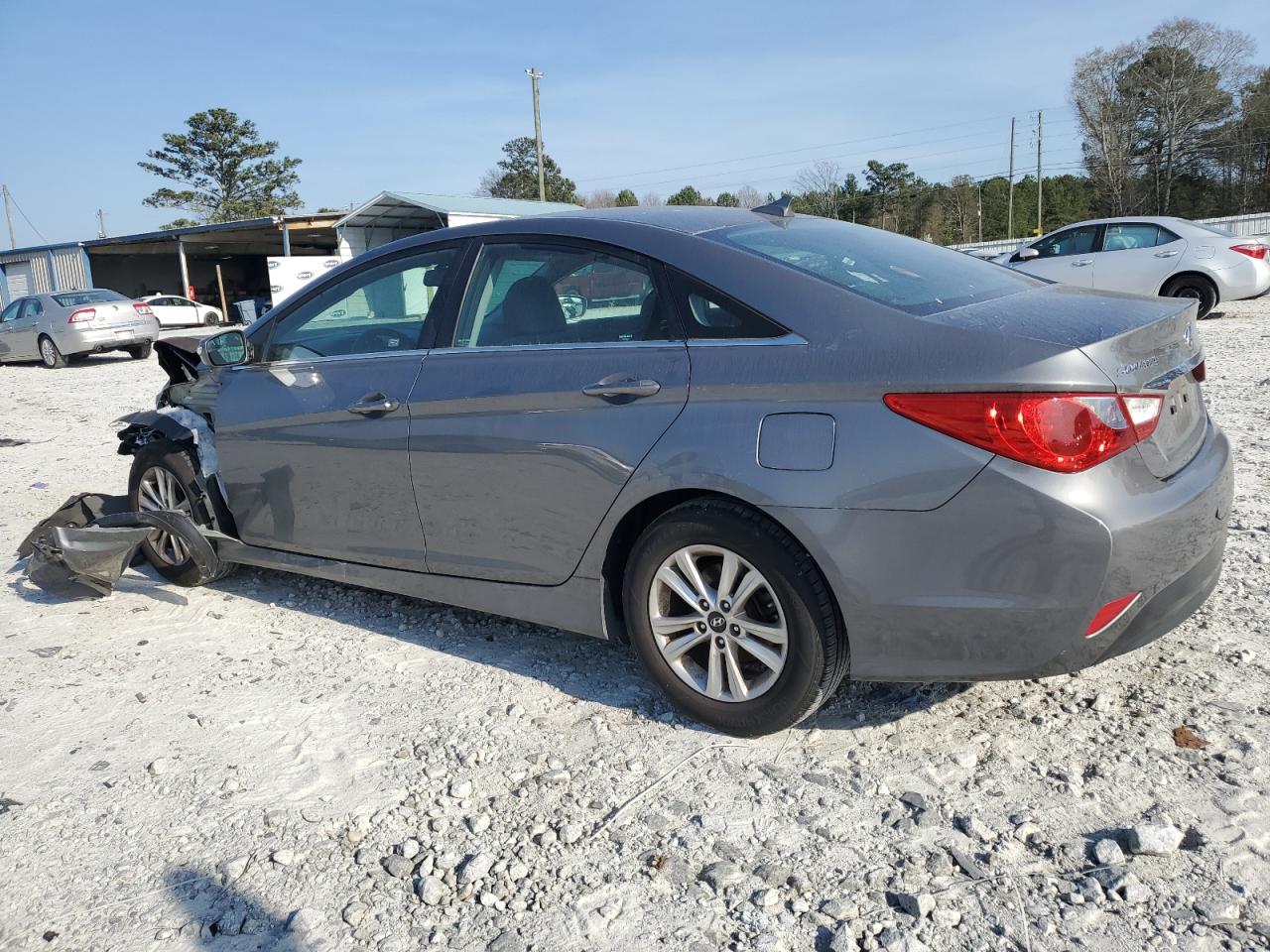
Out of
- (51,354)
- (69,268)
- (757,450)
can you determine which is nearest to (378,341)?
(757,450)

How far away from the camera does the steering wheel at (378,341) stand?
3.81 m

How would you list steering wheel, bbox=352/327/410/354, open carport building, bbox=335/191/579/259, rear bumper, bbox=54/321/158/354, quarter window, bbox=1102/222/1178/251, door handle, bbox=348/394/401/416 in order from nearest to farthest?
door handle, bbox=348/394/401/416 < steering wheel, bbox=352/327/410/354 < quarter window, bbox=1102/222/1178/251 < rear bumper, bbox=54/321/158/354 < open carport building, bbox=335/191/579/259

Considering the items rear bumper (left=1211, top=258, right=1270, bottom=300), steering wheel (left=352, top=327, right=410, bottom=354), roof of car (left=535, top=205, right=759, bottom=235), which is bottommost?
rear bumper (left=1211, top=258, right=1270, bottom=300)

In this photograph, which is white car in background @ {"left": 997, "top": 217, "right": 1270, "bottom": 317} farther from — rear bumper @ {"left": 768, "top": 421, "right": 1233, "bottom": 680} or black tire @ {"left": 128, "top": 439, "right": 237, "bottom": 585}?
black tire @ {"left": 128, "top": 439, "right": 237, "bottom": 585}

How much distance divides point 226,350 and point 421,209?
23717 millimetres

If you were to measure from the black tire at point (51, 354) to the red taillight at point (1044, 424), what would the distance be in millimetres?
19694

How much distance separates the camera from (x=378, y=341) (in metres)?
3.93

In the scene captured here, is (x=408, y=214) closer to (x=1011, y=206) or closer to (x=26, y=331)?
(x=26, y=331)

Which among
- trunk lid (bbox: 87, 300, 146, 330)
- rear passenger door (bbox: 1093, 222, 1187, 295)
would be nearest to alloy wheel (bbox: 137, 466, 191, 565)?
rear passenger door (bbox: 1093, 222, 1187, 295)

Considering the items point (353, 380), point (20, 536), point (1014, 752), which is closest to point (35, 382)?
point (20, 536)

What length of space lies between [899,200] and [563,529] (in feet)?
187

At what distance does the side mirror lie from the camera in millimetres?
4418

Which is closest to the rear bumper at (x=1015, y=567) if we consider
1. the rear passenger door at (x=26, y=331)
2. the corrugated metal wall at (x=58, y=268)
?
the rear passenger door at (x=26, y=331)

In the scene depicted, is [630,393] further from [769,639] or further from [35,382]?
[35,382]
